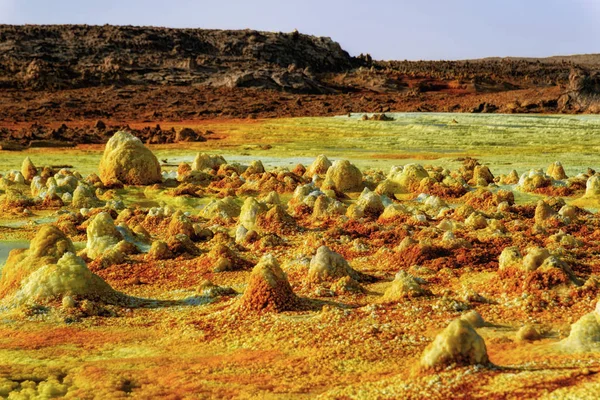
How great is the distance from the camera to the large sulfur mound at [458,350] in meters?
3.56

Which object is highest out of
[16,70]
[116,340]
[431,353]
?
[16,70]

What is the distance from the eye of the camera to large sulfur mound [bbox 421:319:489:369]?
11.7 feet

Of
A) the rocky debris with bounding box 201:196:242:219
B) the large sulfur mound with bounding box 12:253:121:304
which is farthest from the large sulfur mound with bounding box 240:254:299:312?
the rocky debris with bounding box 201:196:242:219

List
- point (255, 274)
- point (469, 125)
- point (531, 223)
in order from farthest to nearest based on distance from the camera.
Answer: point (469, 125) → point (531, 223) → point (255, 274)

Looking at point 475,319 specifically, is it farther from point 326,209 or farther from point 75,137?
point 75,137

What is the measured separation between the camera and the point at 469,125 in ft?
71.0

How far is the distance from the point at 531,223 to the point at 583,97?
20.0m

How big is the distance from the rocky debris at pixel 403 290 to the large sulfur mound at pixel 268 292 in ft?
2.06

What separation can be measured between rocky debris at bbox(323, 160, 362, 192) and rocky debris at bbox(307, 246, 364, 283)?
16.8 feet

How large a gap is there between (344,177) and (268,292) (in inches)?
245

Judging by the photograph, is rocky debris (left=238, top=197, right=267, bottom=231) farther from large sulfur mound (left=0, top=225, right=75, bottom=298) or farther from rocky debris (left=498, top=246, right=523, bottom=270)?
rocky debris (left=498, top=246, right=523, bottom=270)

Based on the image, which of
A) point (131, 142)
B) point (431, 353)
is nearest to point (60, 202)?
point (131, 142)

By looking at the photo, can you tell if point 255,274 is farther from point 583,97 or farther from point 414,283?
point 583,97

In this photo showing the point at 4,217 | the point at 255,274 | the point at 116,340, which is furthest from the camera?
the point at 4,217
